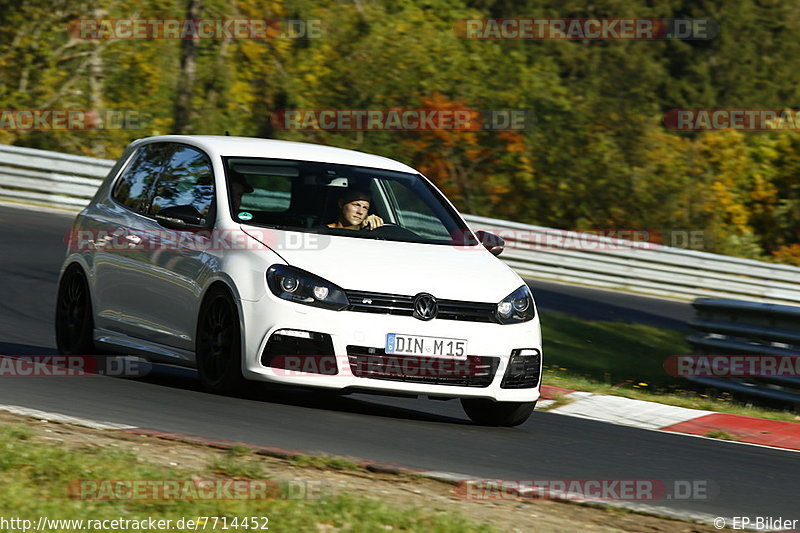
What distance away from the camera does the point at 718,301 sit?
43.9 feet

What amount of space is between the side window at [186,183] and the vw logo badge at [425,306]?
5.20 feet

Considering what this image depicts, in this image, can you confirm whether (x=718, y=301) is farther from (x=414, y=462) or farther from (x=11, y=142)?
(x=11, y=142)

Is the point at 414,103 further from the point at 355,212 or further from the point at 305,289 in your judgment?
the point at 305,289

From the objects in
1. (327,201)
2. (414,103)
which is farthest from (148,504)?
(414,103)

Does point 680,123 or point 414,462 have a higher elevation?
point 680,123

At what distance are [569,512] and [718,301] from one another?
7834 mm

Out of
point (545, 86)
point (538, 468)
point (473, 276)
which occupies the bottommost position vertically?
point (538, 468)

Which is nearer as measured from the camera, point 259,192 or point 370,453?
point 370,453

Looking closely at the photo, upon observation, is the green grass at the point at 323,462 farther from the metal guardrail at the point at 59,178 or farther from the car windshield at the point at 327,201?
the metal guardrail at the point at 59,178

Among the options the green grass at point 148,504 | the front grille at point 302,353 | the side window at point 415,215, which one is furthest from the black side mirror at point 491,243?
the green grass at point 148,504

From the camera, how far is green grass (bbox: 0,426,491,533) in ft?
16.2

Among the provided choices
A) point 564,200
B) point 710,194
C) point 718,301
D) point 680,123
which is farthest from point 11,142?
point 680,123

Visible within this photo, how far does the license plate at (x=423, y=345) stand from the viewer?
25.2ft

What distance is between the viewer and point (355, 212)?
8.71 metres
